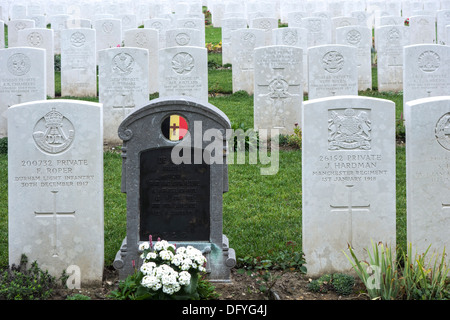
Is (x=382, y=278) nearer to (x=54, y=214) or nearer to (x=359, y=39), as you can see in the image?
(x=54, y=214)

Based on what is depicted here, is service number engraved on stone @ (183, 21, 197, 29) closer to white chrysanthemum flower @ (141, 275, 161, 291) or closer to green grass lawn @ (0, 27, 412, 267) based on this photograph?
green grass lawn @ (0, 27, 412, 267)

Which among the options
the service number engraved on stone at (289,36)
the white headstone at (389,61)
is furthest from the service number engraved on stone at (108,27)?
the white headstone at (389,61)

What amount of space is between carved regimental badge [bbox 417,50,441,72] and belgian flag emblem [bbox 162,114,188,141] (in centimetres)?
670

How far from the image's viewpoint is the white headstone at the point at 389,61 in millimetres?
14852

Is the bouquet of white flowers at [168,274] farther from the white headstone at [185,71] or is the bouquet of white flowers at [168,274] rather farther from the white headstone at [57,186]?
the white headstone at [185,71]

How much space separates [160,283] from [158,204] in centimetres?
117

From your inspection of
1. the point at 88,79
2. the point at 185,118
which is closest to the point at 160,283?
the point at 185,118

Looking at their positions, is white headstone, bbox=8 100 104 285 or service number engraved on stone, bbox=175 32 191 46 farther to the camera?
service number engraved on stone, bbox=175 32 191 46

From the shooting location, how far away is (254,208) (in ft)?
26.2

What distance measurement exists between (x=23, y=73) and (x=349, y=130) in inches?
266

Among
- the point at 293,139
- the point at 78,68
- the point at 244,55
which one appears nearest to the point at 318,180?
the point at 293,139

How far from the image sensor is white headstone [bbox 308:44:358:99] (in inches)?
443

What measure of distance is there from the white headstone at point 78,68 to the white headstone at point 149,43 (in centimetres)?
92

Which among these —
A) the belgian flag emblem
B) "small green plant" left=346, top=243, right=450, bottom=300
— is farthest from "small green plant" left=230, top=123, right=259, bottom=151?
"small green plant" left=346, top=243, right=450, bottom=300
